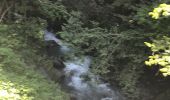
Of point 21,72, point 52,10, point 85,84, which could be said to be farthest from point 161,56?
point 52,10

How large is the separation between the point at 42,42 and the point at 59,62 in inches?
25.7

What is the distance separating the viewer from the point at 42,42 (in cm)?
838

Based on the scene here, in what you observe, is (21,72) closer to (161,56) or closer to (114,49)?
(114,49)

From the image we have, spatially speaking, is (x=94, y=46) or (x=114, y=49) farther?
(x=94, y=46)

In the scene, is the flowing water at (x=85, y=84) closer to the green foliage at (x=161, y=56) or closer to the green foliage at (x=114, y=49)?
the green foliage at (x=114, y=49)

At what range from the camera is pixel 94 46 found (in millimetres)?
8039

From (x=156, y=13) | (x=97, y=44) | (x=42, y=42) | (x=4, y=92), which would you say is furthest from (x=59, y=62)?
(x=156, y=13)

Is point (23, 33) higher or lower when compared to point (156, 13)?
higher

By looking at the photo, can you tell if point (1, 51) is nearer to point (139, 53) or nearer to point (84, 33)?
point (84, 33)

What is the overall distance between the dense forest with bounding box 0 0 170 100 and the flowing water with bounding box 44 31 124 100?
83 millimetres

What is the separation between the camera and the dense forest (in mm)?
7008

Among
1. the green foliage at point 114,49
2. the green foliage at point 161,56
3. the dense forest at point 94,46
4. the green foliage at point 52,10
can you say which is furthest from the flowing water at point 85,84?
the green foliage at point 161,56

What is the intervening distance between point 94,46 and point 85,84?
98cm

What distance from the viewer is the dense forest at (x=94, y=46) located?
7.01 m
